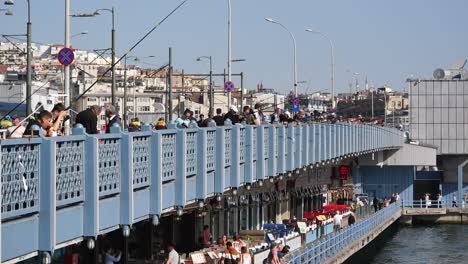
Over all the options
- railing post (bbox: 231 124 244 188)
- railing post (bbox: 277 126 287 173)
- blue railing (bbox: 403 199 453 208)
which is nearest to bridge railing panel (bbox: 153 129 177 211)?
railing post (bbox: 231 124 244 188)

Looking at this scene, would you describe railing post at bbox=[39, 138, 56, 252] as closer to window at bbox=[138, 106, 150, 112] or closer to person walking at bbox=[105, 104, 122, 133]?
person walking at bbox=[105, 104, 122, 133]

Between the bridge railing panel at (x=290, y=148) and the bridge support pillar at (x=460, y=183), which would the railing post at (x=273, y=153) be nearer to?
the bridge railing panel at (x=290, y=148)

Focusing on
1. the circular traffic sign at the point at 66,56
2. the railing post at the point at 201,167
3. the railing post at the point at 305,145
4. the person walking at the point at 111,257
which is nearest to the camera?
the person walking at the point at 111,257

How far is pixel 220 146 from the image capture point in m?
26.4

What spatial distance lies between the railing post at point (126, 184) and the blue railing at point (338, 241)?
17.5m

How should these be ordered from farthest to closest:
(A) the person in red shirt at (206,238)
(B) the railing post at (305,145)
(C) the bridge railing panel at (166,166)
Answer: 1. (B) the railing post at (305,145)
2. (A) the person in red shirt at (206,238)
3. (C) the bridge railing panel at (166,166)

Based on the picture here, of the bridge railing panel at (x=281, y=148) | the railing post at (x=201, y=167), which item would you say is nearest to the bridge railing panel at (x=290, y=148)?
the bridge railing panel at (x=281, y=148)

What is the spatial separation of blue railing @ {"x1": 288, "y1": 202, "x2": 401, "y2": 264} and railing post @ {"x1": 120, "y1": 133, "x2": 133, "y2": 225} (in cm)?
1751

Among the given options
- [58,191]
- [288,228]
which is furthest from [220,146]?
[288,228]

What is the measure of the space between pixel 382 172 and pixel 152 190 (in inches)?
2496

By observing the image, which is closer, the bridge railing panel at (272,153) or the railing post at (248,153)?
the railing post at (248,153)

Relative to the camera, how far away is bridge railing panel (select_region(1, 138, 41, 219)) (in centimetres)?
1378

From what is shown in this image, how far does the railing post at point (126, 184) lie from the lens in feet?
61.2

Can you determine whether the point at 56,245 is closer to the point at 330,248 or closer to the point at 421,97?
the point at 330,248
